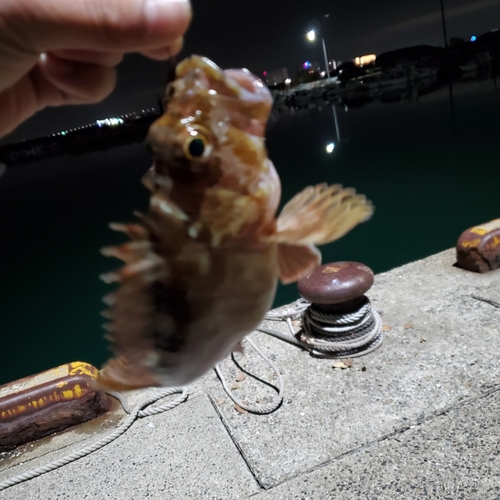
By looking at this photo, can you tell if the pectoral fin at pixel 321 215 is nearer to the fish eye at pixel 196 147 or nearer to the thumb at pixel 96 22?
the fish eye at pixel 196 147

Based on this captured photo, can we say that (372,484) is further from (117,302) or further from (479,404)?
(117,302)

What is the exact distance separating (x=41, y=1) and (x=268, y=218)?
0.65m

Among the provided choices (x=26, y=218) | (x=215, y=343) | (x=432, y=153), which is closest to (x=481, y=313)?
(x=215, y=343)

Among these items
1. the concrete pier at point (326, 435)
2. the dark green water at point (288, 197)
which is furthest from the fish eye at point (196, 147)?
the concrete pier at point (326, 435)

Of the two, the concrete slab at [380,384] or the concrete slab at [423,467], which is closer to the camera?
the concrete slab at [423,467]

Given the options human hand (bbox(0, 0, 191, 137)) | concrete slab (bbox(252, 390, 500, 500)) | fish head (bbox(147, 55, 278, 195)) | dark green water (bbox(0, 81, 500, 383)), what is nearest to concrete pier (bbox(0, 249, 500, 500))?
concrete slab (bbox(252, 390, 500, 500))

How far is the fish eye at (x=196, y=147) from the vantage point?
93 cm

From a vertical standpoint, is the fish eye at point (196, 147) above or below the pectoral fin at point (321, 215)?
above

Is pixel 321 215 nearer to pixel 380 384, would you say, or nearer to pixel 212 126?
pixel 212 126

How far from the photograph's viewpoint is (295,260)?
1198 millimetres

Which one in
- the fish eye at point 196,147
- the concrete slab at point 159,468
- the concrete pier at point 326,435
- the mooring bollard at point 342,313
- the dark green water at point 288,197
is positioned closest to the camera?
the fish eye at point 196,147

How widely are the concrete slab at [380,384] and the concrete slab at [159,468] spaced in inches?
6.5

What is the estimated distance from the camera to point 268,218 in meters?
1.06

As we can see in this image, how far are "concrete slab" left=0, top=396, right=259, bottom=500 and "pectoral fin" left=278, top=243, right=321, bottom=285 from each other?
292 cm
